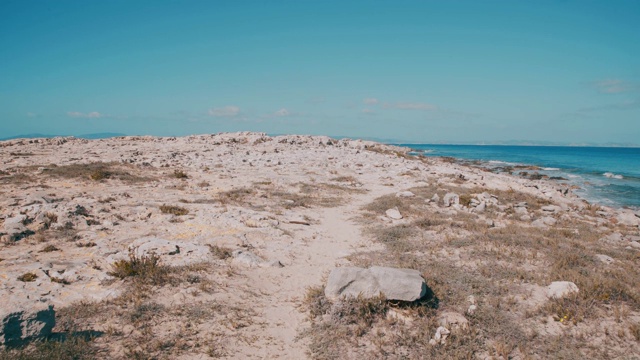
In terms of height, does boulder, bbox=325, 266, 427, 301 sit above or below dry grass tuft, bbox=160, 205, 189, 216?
below

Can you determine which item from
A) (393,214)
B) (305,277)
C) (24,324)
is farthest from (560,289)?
(24,324)

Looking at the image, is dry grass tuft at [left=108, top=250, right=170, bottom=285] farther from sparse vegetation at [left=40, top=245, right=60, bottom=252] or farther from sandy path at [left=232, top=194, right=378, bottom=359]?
sparse vegetation at [left=40, top=245, right=60, bottom=252]

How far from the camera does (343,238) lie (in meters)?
12.5

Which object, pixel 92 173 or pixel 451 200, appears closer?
pixel 451 200

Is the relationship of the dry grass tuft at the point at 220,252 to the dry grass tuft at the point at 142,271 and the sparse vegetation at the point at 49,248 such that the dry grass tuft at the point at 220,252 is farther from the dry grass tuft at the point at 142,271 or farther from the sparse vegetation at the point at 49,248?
the sparse vegetation at the point at 49,248

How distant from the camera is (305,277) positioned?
902 cm

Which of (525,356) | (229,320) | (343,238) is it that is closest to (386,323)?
(525,356)

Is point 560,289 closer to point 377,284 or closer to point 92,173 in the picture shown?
point 377,284

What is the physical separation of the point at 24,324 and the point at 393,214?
42.4ft

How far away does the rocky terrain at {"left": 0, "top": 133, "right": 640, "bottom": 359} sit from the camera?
5988 millimetres

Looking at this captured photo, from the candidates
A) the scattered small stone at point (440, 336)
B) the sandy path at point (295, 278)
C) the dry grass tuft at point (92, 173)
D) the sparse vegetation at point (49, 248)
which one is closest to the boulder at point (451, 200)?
the sandy path at point (295, 278)

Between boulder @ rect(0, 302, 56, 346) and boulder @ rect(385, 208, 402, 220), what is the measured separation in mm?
12406

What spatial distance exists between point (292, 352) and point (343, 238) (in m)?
6.75

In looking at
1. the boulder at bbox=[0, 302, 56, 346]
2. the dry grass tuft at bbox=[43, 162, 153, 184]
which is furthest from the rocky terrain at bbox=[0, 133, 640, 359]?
the dry grass tuft at bbox=[43, 162, 153, 184]
